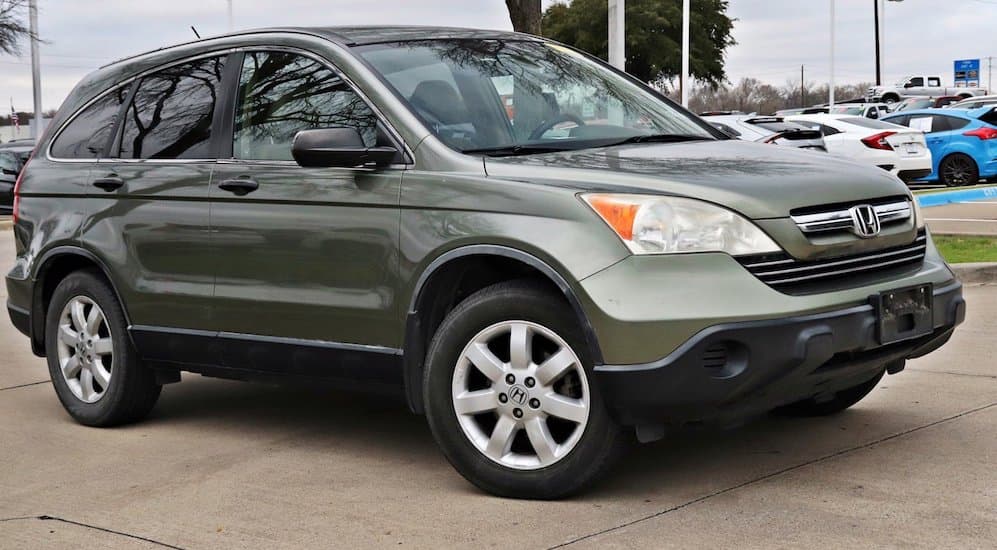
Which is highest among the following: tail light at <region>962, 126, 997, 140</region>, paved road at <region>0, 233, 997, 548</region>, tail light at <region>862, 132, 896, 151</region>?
tail light at <region>962, 126, 997, 140</region>

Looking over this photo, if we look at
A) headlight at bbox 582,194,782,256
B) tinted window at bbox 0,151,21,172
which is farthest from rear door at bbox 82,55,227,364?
tinted window at bbox 0,151,21,172

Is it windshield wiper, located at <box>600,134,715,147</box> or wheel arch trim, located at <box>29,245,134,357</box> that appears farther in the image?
wheel arch trim, located at <box>29,245,134,357</box>

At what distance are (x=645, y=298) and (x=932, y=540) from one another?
1.13m

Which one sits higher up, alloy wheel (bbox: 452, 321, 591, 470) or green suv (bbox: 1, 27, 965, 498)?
green suv (bbox: 1, 27, 965, 498)

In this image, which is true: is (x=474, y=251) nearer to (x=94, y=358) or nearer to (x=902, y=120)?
(x=94, y=358)

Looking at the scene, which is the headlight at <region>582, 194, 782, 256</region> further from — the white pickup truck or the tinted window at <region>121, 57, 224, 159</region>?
the white pickup truck

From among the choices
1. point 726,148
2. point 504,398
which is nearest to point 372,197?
point 504,398

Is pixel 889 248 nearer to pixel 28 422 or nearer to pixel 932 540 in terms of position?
pixel 932 540

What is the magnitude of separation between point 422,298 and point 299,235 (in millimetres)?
653

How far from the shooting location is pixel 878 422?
19.5 feet

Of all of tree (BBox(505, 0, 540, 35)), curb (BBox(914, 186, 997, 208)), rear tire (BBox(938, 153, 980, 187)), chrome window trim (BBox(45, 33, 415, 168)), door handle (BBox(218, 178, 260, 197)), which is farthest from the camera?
rear tire (BBox(938, 153, 980, 187))

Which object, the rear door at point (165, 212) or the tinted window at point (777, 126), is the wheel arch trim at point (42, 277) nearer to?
the rear door at point (165, 212)

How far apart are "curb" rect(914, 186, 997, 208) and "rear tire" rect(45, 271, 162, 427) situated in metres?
13.7

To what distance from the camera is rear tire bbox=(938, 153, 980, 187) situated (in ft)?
81.7
